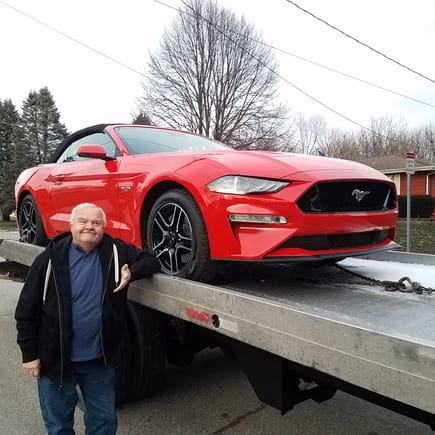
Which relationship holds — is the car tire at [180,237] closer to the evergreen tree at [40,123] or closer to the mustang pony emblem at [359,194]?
the mustang pony emblem at [359,194]

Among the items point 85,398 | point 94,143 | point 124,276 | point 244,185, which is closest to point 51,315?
point 124,276

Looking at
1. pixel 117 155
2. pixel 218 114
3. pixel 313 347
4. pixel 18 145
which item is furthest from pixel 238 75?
pixel 313 347

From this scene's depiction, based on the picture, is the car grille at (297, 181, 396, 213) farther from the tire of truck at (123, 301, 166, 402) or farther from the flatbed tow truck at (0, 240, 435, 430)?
the tire of truck at (123, 301, 166, 402)

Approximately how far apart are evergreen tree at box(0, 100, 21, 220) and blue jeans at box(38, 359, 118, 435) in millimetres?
35468

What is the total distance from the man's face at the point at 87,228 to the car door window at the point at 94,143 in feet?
4.52

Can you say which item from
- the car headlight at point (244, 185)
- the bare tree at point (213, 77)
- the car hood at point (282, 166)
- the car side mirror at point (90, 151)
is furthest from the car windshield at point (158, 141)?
the bare tree at point (213, 77)

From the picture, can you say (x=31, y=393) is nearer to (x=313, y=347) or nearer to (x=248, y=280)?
(x=248, y=280)

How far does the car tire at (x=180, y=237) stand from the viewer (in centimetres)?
281

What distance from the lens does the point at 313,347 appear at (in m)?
1.84

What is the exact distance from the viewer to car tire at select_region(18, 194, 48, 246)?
483cm

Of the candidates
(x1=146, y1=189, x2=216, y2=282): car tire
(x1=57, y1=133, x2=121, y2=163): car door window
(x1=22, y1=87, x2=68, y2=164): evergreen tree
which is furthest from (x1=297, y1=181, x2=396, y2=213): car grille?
(x1=22, y1=87, x2=68, y2=164): evergreen tree

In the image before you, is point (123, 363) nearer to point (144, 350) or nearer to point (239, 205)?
point (144, 350)

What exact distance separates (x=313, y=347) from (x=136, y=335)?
1.73 meters

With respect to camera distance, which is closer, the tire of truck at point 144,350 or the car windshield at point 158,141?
the tire of truck at point 144,350
